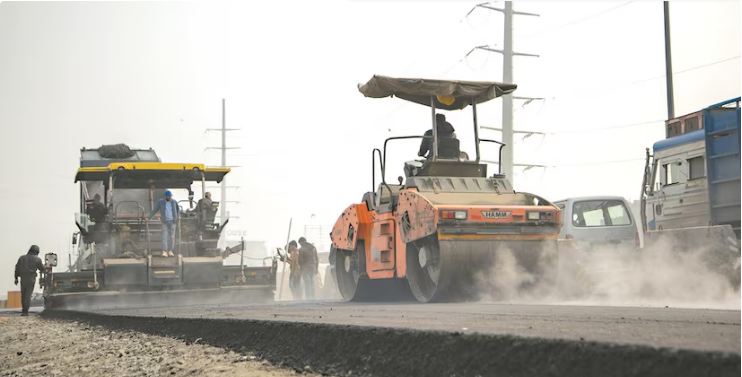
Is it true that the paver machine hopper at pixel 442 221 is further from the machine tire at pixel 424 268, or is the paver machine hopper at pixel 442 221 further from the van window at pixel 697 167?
the van window at pixel 697 167

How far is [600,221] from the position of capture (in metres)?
16.0

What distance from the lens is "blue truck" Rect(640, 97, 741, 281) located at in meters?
12.1

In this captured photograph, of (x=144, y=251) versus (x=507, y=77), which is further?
(x=507, y=77)

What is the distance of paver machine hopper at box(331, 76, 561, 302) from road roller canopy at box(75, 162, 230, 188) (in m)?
6.39

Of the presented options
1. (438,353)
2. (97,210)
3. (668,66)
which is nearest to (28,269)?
(97,210)

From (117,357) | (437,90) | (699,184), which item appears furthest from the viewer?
(699,184)

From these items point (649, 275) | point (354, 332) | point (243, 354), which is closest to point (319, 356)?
point (354, 332)

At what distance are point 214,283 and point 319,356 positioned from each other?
45.4 ft

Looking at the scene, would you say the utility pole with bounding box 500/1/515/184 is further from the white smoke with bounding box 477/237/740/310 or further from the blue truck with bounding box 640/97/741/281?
the white smoke with bounding box 477/237/740/310

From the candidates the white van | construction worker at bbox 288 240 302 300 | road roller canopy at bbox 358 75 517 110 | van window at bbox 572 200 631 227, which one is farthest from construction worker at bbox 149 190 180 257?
van window at bbox 572 200 631 227

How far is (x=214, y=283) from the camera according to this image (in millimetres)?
19453

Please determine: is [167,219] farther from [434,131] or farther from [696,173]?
[696,173]

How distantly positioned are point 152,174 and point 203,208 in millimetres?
1256

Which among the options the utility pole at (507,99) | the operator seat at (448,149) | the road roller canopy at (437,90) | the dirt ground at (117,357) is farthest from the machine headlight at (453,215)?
the utility pole at (507,99)
